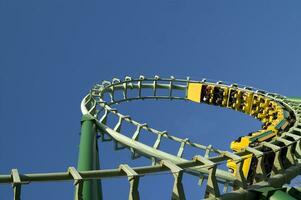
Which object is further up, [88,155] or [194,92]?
[194,92]

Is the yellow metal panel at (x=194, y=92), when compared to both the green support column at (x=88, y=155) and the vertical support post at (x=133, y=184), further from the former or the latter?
the vertical support post at (x=133, y=184)

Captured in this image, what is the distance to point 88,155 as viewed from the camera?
13.3m

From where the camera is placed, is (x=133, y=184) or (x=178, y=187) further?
(x=178, y=187)

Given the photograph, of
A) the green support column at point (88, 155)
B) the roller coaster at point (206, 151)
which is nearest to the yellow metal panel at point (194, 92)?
the roller coaster at point (206, 151)

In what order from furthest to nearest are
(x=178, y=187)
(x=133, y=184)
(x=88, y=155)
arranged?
(x=88, y=155) < (x=178, y=187) < (x=133, y=184)

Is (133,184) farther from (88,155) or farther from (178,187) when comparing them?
(88,155)

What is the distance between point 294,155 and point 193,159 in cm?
463

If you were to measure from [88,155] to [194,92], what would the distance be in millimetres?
17066

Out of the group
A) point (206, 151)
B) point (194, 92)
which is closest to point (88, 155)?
→ point (206, 151)

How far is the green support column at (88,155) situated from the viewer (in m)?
10.5

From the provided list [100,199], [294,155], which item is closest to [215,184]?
[294,155]

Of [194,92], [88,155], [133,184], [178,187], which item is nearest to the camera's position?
[133,184]

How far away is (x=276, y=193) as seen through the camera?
7.93m

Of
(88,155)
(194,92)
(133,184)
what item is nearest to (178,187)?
(133,184)
